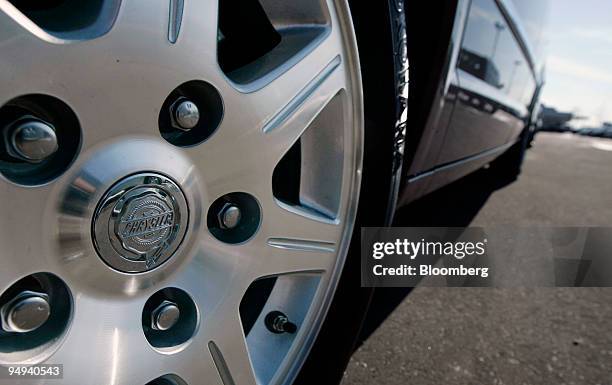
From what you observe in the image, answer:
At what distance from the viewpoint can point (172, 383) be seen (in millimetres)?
768

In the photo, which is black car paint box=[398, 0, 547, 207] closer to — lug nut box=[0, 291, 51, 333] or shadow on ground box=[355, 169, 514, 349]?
shadow on ground box=[355, 169, 514, 349]

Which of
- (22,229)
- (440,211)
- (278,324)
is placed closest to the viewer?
(22,229)

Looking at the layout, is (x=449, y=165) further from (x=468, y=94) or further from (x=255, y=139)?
(x=255, y=139)

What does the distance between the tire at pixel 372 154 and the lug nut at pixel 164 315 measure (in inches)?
13.7

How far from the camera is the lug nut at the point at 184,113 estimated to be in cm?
70

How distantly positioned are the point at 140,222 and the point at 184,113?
162 mm

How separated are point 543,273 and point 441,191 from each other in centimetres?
161

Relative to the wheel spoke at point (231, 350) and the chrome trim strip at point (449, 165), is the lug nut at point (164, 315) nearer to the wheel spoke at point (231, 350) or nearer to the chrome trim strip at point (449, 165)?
the wheel spoke at point (231, 350)

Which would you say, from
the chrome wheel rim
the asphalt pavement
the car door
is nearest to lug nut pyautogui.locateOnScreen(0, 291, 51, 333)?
the chrome wheel rim

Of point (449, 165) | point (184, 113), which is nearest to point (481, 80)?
point (449, 165)

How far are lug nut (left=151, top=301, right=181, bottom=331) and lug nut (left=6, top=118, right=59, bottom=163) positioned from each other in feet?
0.91

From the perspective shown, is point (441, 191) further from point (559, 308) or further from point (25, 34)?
point (25, 34)

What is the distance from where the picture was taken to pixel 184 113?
2.29 ft

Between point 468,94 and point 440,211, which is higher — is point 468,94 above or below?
above
